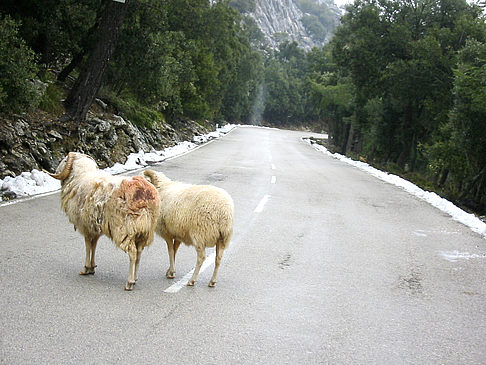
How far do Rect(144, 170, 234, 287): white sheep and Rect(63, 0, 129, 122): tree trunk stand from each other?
12035mm

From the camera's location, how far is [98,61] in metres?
17.3

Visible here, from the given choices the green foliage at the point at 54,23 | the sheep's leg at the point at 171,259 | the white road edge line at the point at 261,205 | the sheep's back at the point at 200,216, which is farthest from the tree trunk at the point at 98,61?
the sheep's back at the point at 200,216

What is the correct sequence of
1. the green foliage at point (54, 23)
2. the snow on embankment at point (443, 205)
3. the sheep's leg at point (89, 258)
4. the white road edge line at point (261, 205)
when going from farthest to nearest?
the green foliage at point (54, 23) → the snow on embankment at point (443, 205) → the white road edge line at point (261, 205) → the sheep's leg at point (89, 258)

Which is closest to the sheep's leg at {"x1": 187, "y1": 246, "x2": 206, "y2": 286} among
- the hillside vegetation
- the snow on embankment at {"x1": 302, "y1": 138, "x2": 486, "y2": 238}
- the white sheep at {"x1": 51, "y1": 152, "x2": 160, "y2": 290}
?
the white sheep at {"x1": 51, "y1": 152, "x2": 160, "y2": 290}

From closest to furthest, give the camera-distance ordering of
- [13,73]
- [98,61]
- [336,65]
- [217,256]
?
[217,256]
[13,73]
[98,61]
[336,65]

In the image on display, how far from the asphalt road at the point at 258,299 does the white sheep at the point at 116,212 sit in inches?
19.8

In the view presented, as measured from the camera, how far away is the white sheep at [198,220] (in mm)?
6148

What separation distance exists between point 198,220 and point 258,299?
1.13m

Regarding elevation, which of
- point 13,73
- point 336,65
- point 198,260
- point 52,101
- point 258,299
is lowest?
point 258,299

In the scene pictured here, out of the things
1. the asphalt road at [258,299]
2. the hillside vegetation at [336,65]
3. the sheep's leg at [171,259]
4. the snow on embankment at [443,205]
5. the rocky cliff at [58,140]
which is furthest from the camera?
the hillside vegetation at [336,65]

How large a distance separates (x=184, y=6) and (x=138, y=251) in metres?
31.5

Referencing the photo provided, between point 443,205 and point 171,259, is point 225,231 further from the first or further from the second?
point 443,205

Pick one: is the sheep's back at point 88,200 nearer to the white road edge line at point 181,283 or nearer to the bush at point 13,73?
the white road edge line at point 181,283

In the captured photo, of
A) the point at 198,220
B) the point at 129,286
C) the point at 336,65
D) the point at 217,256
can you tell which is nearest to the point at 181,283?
the point at 217,256
